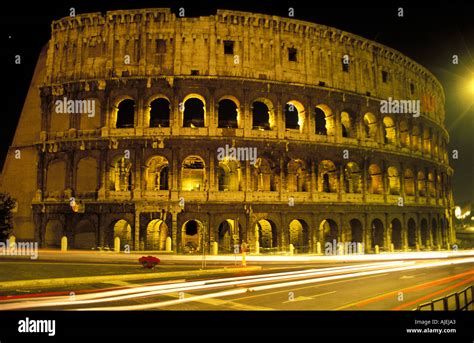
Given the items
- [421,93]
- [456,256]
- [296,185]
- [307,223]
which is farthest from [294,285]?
[421,93]

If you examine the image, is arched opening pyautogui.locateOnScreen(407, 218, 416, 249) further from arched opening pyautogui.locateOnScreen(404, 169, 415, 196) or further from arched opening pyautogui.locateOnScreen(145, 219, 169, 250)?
arched opening pyautogui.locateOnScreen(145, 219, 169, 250)

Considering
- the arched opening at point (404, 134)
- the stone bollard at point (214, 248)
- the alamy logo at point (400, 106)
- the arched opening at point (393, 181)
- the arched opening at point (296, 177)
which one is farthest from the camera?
the arched opening at point (404, 134)

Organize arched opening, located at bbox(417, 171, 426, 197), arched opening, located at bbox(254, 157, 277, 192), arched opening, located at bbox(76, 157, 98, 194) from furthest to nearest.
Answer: arched opening, located at bbox(417, 171, 426, 197), arched opening, located at bbox(254, 157, 277, 192), arched opening, located at bbox(76, 157, 98, 194)

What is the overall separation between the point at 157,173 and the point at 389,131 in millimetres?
19694

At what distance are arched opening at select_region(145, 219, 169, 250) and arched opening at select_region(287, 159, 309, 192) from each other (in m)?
9.45

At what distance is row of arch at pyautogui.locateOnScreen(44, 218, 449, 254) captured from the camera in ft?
78.0

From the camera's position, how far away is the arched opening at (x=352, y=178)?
1142 inches

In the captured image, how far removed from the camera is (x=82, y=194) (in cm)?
2422

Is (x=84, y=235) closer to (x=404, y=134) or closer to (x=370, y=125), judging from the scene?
(x=370, y=125)

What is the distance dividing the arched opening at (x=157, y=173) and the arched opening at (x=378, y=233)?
1666 cm

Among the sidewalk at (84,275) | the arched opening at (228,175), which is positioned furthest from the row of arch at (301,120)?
the sidewalk at (84,275)

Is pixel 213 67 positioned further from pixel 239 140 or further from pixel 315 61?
pixel 315 61

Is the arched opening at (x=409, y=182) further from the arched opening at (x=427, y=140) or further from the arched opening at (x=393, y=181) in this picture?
the arched opening at (x=427, y=140)

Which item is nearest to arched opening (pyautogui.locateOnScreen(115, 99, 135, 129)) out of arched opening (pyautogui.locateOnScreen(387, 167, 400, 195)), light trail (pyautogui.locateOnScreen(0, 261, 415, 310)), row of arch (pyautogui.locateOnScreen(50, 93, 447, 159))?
row of arch (pyautogui.locateOnScreen(50, 93, 447, 159))
